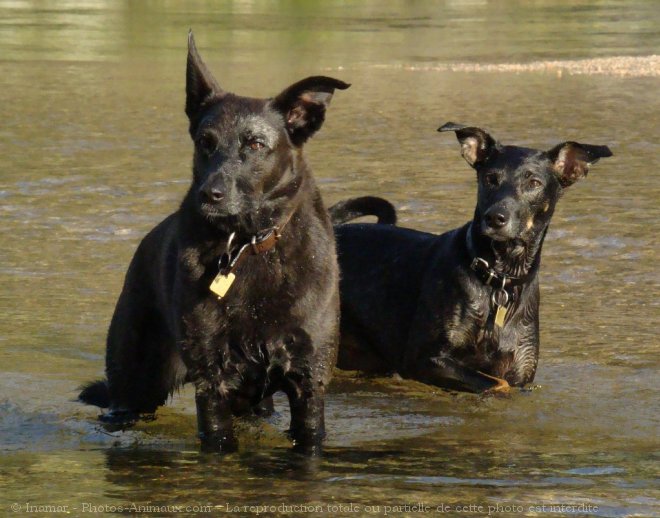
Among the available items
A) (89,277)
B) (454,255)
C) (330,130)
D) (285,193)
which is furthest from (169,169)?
(285,193)

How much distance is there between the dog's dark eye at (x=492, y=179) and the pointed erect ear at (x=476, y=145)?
207mm

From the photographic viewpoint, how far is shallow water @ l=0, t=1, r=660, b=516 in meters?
5.38

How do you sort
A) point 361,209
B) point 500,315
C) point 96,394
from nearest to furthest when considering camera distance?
point 96,394 → point 500,315 → point 361,209

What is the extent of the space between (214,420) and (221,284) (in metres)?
0.58

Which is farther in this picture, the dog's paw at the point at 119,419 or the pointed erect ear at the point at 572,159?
the pointed erect ear at the point at 572,159

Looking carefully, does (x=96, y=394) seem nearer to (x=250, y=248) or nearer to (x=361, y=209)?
(x=250, y=248)

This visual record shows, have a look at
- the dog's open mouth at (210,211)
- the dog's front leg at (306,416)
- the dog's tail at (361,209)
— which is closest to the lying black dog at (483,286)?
the dog's tail at (361,209)

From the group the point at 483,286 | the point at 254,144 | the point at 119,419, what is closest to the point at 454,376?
the point at 483,286

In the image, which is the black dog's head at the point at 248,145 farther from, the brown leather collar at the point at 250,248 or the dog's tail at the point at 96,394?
the dog's tail at the point at 96,394

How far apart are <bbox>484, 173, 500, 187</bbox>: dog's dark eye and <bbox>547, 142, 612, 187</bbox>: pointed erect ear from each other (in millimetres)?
352

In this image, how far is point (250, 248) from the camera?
5.68 metres

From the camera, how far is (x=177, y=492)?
5.17 meters

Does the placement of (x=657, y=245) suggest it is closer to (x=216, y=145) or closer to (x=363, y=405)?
(x=363, y=405)

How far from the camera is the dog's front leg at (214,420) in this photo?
567cm
